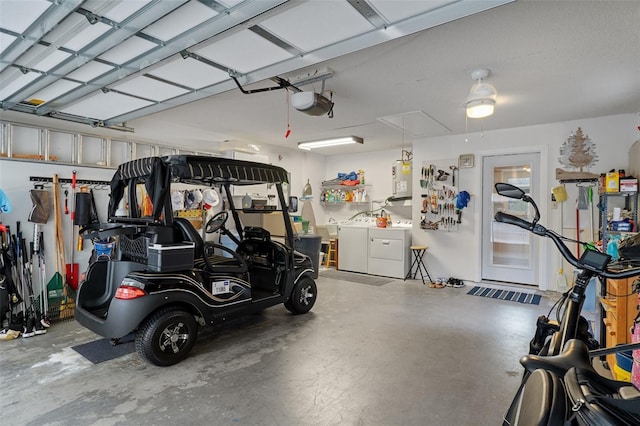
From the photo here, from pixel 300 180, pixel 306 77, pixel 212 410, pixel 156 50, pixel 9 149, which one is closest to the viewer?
pixel 212 410

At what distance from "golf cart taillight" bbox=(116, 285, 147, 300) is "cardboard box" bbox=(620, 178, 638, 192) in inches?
200

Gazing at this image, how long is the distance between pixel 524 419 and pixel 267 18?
220cm

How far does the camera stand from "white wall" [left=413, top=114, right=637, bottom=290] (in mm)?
4652

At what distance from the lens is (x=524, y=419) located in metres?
0.73

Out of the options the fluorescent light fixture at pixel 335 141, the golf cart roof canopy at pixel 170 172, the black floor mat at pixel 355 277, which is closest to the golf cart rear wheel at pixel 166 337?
the golf cart roof canopy at pixel 170 172

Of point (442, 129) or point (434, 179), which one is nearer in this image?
point (442, 129)

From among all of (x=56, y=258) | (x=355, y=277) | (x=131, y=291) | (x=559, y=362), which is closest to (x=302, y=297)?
(x=131, y=291)

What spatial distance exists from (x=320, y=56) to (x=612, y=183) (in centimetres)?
383

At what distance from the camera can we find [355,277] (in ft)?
21.0

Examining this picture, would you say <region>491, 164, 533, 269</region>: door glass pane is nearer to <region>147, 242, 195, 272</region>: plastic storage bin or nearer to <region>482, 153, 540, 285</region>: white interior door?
<region>482, 153, 540, 285</region>: white interior door

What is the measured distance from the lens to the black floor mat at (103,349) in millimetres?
2957

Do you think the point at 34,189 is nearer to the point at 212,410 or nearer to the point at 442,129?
the point at 212,410

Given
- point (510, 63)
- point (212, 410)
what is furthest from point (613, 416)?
point (510, 63)

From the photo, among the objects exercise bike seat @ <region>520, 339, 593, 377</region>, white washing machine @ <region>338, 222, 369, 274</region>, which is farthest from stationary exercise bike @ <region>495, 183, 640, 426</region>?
white washing machine @ <region>338, 222, 369, 274</region>
